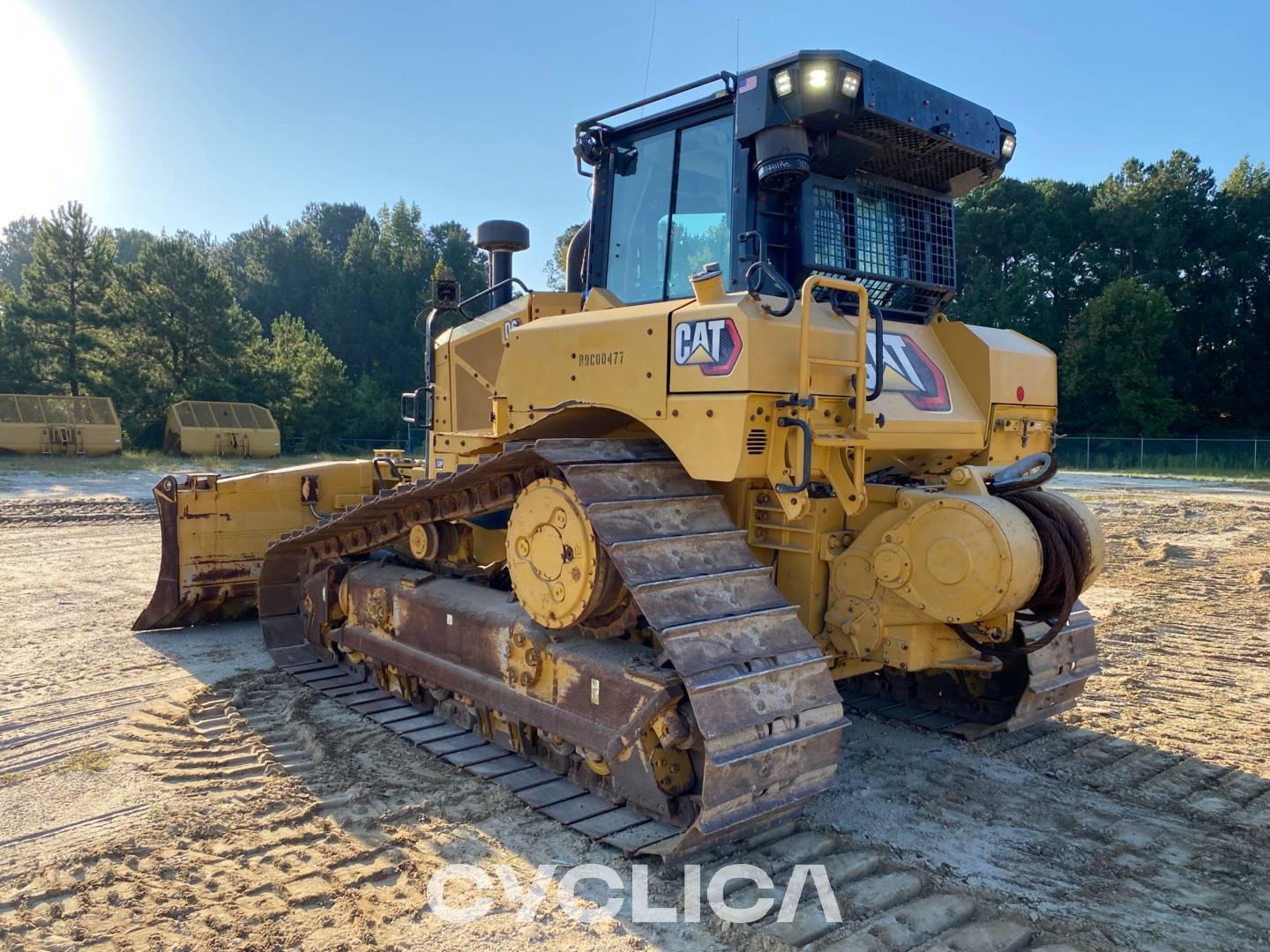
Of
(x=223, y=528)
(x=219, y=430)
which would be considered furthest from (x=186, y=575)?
(x=219, y=430)

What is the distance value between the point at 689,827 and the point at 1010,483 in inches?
88.5

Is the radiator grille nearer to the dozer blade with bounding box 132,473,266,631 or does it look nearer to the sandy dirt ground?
the sandy dirt ground

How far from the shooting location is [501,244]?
6613 millimetres

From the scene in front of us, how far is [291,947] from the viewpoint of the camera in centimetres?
307

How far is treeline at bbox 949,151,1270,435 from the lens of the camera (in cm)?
3606

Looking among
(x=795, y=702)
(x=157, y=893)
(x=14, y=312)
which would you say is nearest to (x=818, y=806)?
(x=795, y=702)

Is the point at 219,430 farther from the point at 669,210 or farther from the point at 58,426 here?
the point at 669,210

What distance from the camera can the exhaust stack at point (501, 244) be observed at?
660 cm

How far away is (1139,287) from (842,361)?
129 feet

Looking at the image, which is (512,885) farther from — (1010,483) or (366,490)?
(366,490)

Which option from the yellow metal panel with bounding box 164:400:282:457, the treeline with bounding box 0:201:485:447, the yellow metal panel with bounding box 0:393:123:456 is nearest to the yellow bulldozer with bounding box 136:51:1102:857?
the yellow metal panel with bounding box 0:393:123:456

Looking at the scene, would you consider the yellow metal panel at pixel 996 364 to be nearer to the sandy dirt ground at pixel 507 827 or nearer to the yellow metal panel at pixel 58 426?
the sandy dirt ground at pixel 507 827

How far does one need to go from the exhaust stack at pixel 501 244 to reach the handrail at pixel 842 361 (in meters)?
3.11

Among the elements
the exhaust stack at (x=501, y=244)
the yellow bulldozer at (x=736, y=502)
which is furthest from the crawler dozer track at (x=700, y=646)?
the exhaust stack at (x=501, y=244)
